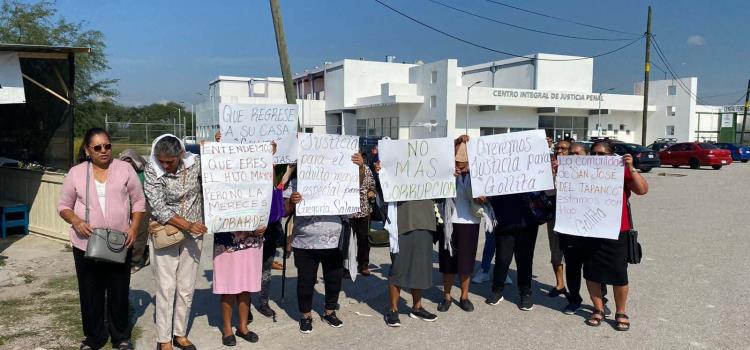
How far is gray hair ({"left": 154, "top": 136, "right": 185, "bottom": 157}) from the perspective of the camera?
13.8ft

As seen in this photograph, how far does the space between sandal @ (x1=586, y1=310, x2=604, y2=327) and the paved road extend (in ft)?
0.25

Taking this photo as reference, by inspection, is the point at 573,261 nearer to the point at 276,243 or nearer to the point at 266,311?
the point at 276,243

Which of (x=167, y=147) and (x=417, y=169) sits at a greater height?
→ (x=167, y=147)

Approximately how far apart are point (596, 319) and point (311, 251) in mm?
2871

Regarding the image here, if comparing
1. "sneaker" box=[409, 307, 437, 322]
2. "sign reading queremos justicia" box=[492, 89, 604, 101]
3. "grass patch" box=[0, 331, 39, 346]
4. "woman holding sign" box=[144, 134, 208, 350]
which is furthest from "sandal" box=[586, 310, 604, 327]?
"sign reading queremos justicia" box=[492, 89, 604, 101]

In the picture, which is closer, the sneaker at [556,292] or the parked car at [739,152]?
the sneaker at [556,292]

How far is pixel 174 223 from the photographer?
431 centimetres

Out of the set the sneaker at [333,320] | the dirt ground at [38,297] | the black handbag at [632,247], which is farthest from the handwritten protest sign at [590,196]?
the dirt ground at [38,297]

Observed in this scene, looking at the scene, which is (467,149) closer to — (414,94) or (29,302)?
(29,302)

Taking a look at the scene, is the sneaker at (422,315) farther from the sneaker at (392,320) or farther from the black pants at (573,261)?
the black pants at (573,261)

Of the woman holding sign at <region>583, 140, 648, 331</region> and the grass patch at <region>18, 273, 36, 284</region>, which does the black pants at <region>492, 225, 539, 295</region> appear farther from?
the grass patch at <region>18, 273, 36, 284</region>

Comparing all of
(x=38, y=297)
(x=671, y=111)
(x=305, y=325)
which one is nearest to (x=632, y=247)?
(x=305, y=325)

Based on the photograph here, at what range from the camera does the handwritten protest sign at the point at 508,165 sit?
5586 millimetres

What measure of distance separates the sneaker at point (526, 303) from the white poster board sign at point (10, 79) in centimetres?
736
